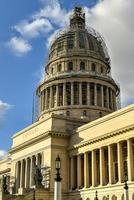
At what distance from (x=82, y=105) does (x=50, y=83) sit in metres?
8.75

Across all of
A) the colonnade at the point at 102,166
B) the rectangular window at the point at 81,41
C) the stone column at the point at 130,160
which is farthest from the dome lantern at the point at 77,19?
the stone column at the point at 130,160

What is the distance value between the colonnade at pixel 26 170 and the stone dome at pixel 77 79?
11720mm

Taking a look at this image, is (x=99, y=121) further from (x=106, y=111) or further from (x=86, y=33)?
(x=86, y=33)

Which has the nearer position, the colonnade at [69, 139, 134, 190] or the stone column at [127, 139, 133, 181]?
the stone column at [127, 139, 133, 181]

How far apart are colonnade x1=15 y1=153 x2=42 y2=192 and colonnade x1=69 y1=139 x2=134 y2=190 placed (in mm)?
6621

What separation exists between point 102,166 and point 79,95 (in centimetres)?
2579

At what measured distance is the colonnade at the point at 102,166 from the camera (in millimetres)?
48000

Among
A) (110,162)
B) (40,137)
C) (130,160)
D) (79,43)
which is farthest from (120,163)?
(79,43)

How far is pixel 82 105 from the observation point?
247ft

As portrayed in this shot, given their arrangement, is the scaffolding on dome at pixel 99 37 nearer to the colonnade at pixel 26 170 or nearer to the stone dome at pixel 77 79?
the stone dome at pixel 77 79

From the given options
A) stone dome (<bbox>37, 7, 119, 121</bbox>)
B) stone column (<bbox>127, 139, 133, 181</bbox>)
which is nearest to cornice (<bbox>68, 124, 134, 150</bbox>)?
stone column (<bbox>127, 139, 133, 181</bbox>)

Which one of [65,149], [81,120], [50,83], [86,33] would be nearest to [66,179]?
[65,149]

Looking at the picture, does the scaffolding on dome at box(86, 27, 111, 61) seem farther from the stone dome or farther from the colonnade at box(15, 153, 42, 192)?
the colonnade at box(15, 153, 42, 192)

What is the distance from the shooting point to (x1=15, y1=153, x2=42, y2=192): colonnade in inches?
2465
